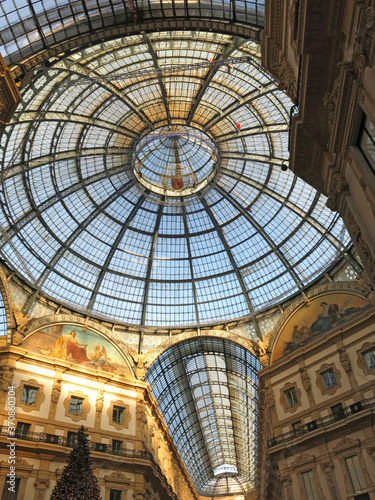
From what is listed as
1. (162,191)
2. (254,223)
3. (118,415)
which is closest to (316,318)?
(254,223)

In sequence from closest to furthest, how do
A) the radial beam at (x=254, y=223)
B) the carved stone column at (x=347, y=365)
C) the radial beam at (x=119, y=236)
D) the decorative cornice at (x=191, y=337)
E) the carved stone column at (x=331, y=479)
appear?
the carved stone column at (x=331, y=479), the carved stone column at (x=347, y=365), the decorative cornice at (x=191, y=337), the radial beam at (x=254, y=223), the radial beam at (x=119, y=236)

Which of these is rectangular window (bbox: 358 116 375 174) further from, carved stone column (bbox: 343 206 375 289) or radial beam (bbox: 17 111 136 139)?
radial beam (bbox: 17 111 136 139)

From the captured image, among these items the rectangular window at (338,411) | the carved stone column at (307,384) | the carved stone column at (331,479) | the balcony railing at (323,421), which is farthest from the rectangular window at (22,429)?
the rectangular window at (338,411)

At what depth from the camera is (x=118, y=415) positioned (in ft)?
113

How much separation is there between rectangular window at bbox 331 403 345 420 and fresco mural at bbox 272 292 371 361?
6.24 meters

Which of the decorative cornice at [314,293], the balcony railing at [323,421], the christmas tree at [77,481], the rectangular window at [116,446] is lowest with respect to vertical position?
the christmas tree at [77,481]

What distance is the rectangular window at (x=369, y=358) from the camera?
2909cm

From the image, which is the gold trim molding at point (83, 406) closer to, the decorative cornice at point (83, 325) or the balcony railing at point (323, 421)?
the decorative cornice at point (83, 325)

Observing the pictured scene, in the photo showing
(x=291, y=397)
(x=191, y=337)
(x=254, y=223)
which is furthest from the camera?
(x=254, y=223)

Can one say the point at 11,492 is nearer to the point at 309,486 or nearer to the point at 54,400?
the point at 54,400

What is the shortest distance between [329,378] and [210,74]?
1049 inches

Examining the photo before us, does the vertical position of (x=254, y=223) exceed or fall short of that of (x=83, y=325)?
it exceeds it

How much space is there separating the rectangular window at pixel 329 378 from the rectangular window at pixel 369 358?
2.96 m

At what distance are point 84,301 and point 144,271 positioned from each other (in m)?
7.80
